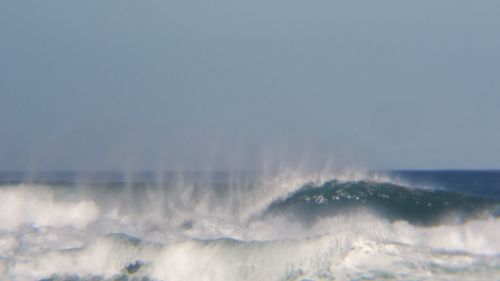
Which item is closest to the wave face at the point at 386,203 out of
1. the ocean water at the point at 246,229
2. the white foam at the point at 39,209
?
the ocean water at the point at 246,229

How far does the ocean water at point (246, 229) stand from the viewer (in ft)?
43.3

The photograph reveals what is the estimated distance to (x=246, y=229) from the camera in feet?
55.5

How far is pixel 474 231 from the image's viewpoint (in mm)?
15148

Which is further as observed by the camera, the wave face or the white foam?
the white foam

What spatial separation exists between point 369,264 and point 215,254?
316 centimetres

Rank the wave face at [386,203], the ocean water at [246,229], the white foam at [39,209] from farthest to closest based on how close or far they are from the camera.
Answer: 1. the white foam at [39,209]
2. the wave face at [386,203]
3. the ocean water at [246,229]

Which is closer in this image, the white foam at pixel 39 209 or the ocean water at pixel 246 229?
the ocean water at pixel 246 229

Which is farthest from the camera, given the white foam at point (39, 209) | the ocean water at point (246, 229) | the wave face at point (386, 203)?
the white foam at point (39, 209)

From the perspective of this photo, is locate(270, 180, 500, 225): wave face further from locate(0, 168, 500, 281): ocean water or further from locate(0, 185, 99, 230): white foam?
locate(0, 185, 99, 230): white foam

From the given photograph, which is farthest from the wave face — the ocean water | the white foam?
the white foam

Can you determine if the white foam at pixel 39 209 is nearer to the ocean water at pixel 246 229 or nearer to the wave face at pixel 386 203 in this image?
the ocean water at pixel 246 229

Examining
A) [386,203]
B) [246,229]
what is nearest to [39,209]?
[246,229]

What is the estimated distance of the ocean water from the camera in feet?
43.3

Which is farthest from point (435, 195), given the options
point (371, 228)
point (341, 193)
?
point (371, 228)
